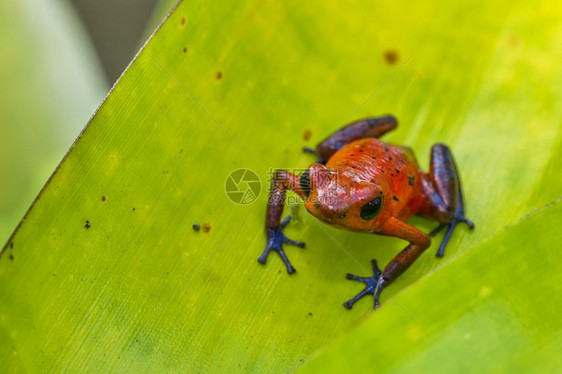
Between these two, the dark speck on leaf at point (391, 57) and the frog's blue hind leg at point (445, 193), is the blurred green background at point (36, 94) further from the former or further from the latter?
the frog's blue hind leg at point (445, 193)

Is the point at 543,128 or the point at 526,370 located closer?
the point at 526,370

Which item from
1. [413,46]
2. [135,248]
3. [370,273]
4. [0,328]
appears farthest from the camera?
[413,46]

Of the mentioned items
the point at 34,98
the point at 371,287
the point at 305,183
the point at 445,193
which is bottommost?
the point at 371,287

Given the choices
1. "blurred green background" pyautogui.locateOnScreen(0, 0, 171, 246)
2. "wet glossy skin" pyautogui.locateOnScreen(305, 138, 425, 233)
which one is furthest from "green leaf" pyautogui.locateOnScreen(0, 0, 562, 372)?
"blurred green background" pyautogui.locateOnScreen(0, 0, 171, 246)

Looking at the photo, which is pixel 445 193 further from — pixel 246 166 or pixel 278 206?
pixel 246 166

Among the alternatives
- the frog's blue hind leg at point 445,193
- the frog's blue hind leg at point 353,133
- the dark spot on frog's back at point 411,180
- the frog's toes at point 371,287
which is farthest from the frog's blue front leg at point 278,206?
the frog's blue hind leg at point 445,193

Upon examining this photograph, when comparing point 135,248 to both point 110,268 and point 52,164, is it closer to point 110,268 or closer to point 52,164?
point 110,268

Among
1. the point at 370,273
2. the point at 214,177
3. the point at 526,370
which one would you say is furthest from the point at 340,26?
the point at 526,370

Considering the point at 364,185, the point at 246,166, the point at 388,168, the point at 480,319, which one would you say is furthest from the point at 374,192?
the point at 480,319

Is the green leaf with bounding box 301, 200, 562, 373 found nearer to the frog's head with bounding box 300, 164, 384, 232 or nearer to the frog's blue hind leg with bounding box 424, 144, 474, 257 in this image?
the frog's head with bounding box 300, 164, 384, 232
